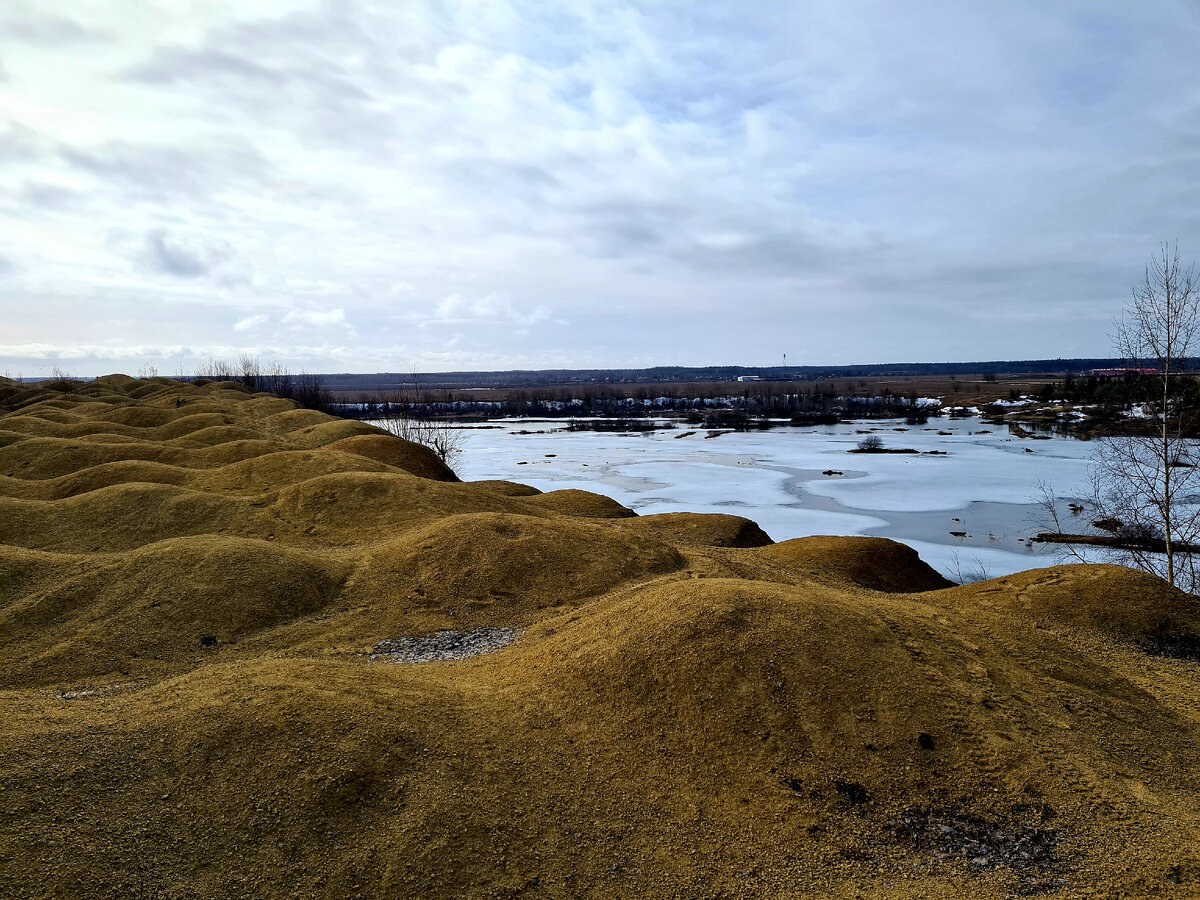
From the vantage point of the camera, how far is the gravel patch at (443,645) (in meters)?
9.52

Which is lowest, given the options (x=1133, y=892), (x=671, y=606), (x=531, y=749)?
(x=1133, y=892)

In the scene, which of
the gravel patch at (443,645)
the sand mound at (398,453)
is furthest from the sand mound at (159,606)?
the sand mound at (398,453)

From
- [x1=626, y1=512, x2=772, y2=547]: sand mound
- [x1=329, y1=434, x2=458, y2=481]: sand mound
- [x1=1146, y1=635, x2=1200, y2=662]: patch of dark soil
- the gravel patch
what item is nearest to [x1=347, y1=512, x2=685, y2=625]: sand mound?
the gravel patch

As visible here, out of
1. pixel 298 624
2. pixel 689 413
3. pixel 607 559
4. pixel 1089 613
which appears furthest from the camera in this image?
pixel 689 413

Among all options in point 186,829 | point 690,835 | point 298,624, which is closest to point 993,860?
point 690,835

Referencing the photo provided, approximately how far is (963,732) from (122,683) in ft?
32.0

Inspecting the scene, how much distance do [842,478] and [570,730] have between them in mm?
28813

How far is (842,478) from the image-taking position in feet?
108

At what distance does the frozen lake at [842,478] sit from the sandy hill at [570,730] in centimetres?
985

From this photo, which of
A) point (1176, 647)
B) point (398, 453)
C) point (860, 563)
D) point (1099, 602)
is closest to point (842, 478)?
point (860, 563)

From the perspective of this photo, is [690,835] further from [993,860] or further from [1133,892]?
[1133,892]

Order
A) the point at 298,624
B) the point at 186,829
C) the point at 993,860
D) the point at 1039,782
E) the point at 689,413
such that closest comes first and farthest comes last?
the point at 186,829 → the point at 993,860 → the point at 1039,782 → the point at 298,624 → the point at 689,413

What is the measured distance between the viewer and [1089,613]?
11.1 metres

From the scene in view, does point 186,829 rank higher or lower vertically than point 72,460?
lower
